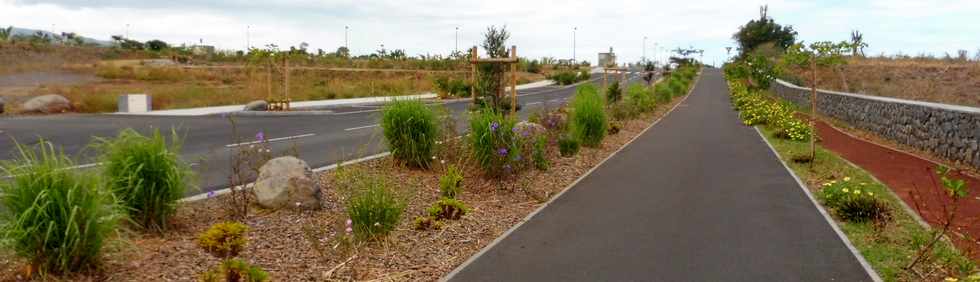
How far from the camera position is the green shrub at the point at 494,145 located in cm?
956

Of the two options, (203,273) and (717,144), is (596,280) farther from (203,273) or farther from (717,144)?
(717,144)

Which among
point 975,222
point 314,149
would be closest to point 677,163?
point 975,222

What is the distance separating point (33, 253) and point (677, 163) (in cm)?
1040

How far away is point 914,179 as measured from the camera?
1127 centimetres

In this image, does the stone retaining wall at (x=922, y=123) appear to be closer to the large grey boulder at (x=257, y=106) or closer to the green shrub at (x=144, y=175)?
the green shrub at (x=144, y=175)

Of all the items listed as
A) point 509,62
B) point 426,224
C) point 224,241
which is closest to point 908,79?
point 509,62

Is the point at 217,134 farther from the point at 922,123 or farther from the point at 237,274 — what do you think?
the point at 922,123

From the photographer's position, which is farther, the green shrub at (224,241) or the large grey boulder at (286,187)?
the large grey boulder at (286,187)

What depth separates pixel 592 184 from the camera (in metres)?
10.6

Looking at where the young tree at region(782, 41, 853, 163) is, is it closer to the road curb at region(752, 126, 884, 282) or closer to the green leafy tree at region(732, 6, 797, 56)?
the road curb at region(752, 126, 884, 282)

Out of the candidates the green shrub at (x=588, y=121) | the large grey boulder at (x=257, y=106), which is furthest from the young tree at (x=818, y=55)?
the large grey boulder at (x=257, y=106)

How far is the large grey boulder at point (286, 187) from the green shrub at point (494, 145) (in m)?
2.83

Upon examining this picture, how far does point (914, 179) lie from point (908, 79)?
41062mm

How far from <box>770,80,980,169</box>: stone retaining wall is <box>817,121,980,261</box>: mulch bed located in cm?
40
